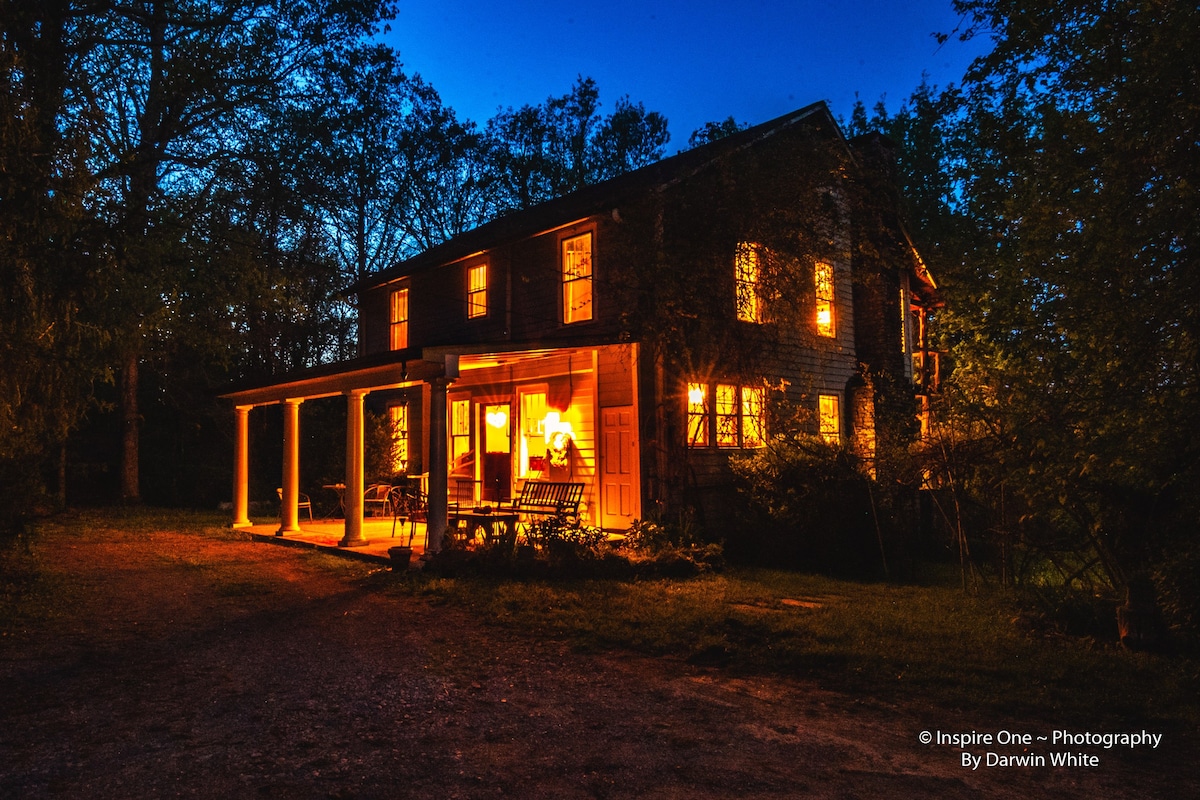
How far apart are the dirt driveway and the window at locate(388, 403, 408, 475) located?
11544 mm

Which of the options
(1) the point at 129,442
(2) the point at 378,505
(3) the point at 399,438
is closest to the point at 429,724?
(2) the point at 378,505

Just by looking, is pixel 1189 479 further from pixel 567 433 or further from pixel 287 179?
pixel 287 179

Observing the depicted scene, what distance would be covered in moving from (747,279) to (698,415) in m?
2.41

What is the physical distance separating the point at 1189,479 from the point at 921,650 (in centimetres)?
236

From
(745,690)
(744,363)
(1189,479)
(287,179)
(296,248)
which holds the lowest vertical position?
(745,690)

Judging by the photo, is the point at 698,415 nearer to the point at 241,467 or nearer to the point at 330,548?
the point at 330,548

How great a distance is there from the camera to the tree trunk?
2289cm

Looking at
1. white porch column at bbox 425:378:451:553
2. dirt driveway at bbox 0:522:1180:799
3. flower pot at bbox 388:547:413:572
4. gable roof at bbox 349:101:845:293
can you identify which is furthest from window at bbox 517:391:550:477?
dirt driveway at bbox 0:522:1180:799

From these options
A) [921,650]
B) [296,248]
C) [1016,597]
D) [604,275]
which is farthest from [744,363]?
[296,248]

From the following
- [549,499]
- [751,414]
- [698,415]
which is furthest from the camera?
[751,414]

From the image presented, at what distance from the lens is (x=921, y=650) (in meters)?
7.05

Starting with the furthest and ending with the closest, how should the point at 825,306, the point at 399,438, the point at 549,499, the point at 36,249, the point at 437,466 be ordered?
the point at 399,438 < the point at 825,306 < the point at 549,499 < the point at 437,466 < the point at 36,249

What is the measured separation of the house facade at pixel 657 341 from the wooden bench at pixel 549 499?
0.50 m

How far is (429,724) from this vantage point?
5297 mm
